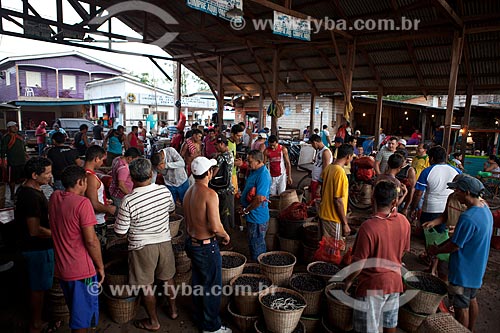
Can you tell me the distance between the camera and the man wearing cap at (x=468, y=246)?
261 centimetres

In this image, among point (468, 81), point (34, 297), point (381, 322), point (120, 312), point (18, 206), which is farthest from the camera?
point (468, 81)

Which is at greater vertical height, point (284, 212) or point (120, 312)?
point (284, 212)

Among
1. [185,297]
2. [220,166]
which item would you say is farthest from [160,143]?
[185,297]

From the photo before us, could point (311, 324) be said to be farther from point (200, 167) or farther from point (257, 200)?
point (200, 167)

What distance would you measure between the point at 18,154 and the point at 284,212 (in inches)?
259

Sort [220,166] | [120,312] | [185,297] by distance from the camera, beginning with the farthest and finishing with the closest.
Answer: [220,166], [185,297], [120,312]

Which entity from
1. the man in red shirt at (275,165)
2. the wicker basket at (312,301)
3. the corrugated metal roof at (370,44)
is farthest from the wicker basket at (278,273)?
the corrugated metal roof at (370,44)

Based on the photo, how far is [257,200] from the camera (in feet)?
12.6

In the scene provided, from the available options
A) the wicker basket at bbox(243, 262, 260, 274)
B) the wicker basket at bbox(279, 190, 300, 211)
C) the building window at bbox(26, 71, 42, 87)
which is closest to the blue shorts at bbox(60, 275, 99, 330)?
the wicker basket at bbox(243, 262, 260, 274)

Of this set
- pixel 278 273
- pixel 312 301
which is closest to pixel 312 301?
pixel 312 301

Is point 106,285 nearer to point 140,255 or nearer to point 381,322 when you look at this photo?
point 140,255

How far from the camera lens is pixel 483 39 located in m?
8.66

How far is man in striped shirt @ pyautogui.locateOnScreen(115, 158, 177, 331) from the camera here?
2.85 m

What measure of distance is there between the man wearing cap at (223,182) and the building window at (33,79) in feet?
77.7
